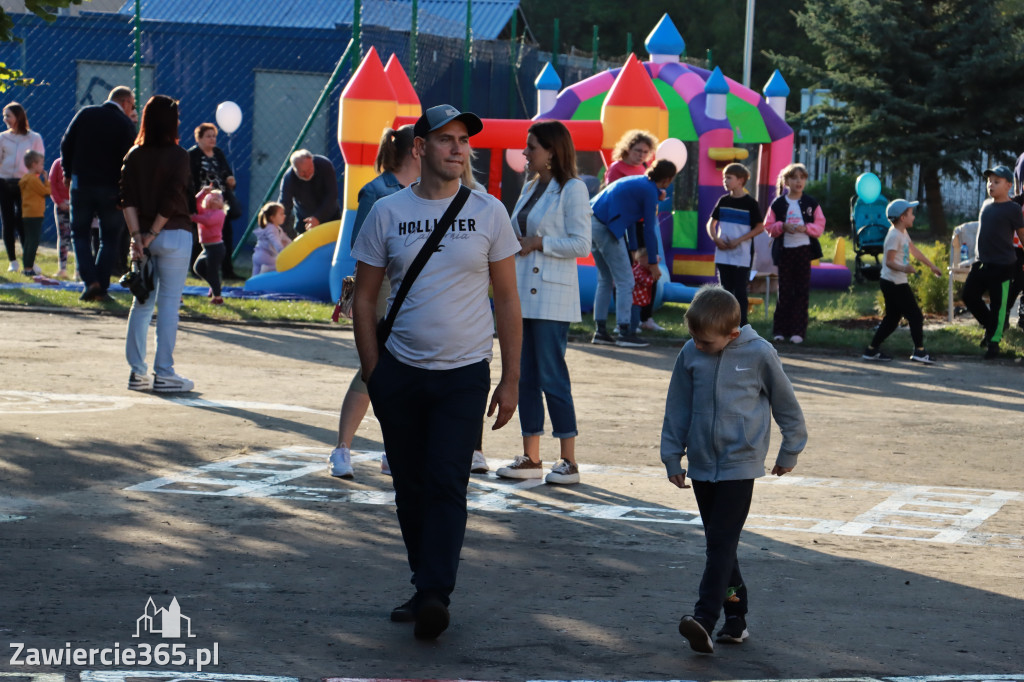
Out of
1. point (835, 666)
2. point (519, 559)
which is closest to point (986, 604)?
point (835, 666)

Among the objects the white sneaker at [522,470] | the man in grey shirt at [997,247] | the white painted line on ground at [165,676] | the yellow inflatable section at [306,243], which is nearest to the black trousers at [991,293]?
the man in grey shirt at [997,247]

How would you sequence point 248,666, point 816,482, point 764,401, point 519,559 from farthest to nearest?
point 816,482
point 519,559
point 764,401
point 248,666

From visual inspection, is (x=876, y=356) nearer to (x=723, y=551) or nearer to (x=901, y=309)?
(x=901, y=309)

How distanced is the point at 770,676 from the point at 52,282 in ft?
44.3

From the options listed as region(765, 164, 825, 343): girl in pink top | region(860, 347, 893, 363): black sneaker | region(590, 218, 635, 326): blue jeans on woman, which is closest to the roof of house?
region(765, 164, 825, 343): girl in pink top

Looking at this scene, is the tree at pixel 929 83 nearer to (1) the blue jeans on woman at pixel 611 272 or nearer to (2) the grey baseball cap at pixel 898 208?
(2) the grey baseball cap at pixel 898 208

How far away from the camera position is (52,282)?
16.7 m

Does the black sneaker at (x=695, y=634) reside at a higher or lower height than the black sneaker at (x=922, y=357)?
lower

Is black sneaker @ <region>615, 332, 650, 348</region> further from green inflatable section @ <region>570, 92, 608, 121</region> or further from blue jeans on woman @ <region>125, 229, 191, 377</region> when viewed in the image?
green inflatable section @ <region>570, 92, 608, 121</region>

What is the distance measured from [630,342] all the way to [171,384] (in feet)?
16.4

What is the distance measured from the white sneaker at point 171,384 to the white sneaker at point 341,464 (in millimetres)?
2812

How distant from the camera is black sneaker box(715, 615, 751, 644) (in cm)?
509

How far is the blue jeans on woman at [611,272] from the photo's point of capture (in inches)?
536

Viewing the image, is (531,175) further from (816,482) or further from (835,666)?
(835,666)
